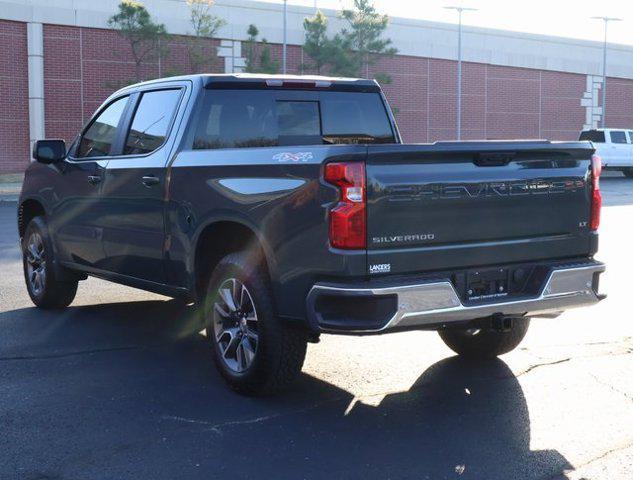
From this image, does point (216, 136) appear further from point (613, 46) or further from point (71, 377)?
point (613, 46)

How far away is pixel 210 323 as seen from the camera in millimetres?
5875

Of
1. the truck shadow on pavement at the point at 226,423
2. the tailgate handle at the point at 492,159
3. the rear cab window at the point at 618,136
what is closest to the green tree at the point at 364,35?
the rear cab window at the point at 618,136

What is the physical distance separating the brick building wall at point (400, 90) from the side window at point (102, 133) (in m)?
25.8

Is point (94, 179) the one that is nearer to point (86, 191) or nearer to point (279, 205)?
point (86, 191)

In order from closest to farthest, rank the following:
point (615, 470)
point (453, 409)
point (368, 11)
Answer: point (615, 470)
point (453, 409)
point (368, 11)

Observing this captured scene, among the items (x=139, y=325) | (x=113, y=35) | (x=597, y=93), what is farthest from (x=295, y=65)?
(x=139, y=325)

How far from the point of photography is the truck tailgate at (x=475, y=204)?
482 cm

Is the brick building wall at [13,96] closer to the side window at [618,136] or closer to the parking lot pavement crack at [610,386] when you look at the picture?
the side window at [618,136]

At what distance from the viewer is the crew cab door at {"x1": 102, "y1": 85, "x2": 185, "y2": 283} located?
250 inches

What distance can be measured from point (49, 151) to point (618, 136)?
3186 cm

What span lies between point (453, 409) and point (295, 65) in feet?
115

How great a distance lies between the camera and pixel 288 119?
6613mm

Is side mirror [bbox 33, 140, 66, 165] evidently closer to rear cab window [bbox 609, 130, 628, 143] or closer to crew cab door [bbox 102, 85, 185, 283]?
crew cab door [bbox 102, 85, 185, 283]

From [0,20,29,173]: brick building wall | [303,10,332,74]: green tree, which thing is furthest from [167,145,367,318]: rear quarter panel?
[303,10,332,74]: green tree
